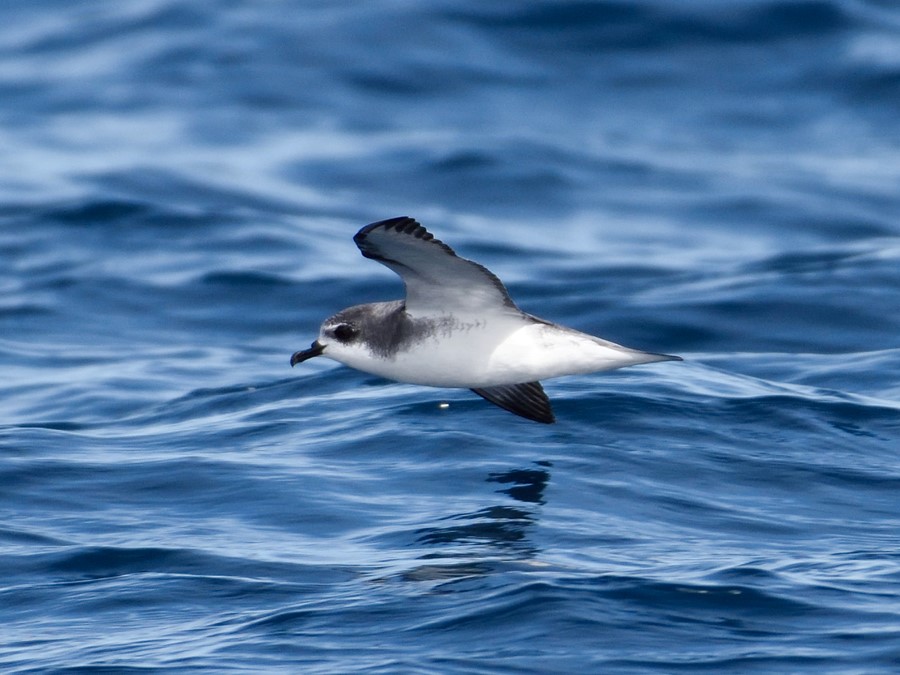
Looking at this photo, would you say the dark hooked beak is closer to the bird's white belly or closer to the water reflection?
the bird's white belly

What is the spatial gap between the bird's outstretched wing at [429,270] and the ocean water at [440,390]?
4.49 ft

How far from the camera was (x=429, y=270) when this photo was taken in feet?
26.7

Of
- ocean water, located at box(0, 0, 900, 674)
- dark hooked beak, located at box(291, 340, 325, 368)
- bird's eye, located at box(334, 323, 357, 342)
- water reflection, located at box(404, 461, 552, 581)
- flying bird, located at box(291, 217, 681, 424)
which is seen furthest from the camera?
dark hooked beak, located at box(291, 340, 325, 368)

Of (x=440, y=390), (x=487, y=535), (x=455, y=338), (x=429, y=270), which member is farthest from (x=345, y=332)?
(x=440, y=390)

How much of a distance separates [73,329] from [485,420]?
6.79 meters

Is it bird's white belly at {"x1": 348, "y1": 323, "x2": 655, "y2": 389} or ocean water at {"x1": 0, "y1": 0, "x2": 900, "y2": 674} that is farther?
bird's white belly at {"x1": 348, "y1": 323, "x2": 655, "y2": 389}

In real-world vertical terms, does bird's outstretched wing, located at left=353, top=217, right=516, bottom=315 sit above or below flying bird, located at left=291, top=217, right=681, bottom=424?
above

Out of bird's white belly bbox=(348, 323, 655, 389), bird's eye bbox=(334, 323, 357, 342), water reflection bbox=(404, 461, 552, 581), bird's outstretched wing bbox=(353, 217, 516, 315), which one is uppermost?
bird's outstretched wing bbox=(353, 217, 516, 315)

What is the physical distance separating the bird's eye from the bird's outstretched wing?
43cm

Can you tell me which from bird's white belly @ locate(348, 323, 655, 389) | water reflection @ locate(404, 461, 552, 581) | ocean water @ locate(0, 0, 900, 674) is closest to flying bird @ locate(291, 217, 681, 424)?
bird's white belly @ locate(348, 323, 655, 389)

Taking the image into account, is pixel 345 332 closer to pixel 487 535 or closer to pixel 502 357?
pixel 502 357

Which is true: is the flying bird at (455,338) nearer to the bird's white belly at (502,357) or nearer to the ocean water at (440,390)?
the bird's white belly at (502,357)

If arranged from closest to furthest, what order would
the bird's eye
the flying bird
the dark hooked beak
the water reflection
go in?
the water reflection → the flying bird → the bird's eye → the dark hooked beak

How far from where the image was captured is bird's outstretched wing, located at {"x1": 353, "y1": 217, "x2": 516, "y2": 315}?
7422 mm
